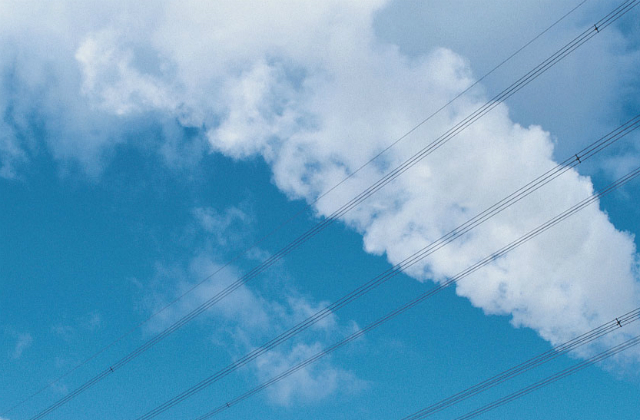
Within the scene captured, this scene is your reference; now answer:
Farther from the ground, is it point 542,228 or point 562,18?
point 562,18

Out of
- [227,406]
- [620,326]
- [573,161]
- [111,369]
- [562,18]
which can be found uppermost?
[562,18]

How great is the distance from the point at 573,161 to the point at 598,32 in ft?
32.1

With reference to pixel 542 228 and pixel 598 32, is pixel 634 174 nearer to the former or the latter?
pixel 542 228

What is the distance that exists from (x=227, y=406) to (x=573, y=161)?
40.0 meters

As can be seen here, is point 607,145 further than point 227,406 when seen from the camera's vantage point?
No

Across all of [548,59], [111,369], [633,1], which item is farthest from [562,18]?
[111,369]

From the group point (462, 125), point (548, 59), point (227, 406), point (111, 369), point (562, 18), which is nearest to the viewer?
point (562, 18)

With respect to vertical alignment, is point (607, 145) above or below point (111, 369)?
below

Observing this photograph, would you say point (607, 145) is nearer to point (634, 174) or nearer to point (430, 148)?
point (634, 174)

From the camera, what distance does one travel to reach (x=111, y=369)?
149 ft

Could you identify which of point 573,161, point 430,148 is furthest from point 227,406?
point 573,161

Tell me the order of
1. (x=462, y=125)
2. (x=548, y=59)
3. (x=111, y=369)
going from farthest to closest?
(x=111, y=369) < (x=462, y=125) < (x=548, y=59)

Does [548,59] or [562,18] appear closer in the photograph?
[562,18]

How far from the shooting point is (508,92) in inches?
1226
